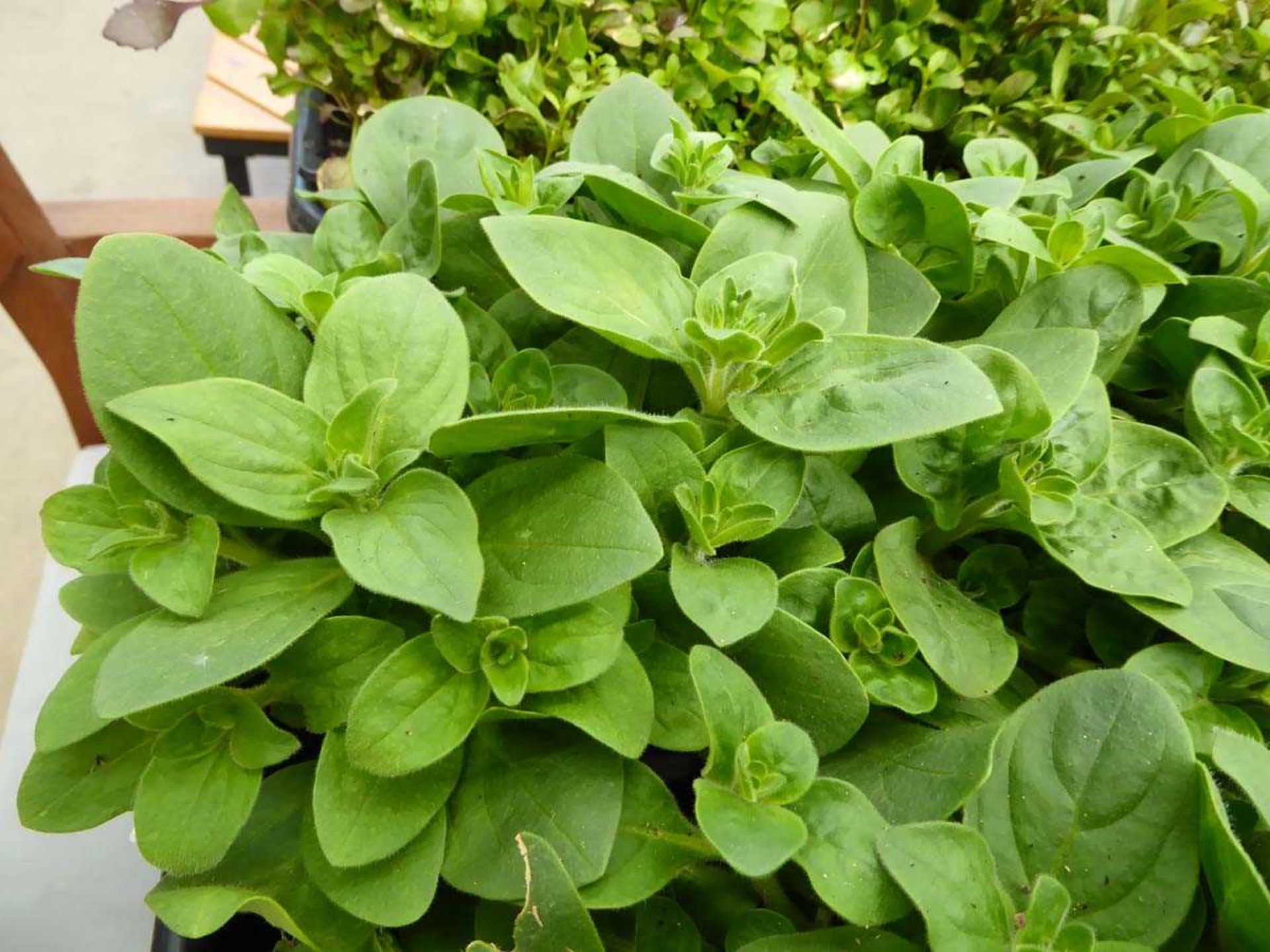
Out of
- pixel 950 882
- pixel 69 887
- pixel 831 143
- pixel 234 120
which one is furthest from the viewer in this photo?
pixel 234 120

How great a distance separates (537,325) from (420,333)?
0.45 feet

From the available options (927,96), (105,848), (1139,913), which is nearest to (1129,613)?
(1139,913)

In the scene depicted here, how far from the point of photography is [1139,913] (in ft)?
1.46

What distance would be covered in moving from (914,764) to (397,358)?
1.05 feet

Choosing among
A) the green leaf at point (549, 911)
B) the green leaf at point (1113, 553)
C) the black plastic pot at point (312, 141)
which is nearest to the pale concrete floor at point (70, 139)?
the black plastic pot at point (312, 141)

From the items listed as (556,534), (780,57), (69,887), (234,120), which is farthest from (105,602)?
(234,120)

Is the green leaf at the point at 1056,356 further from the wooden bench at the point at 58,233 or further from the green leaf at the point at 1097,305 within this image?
the wooden bench at the point at 58,233

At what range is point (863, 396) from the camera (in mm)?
488

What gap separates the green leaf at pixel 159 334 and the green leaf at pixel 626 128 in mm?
261

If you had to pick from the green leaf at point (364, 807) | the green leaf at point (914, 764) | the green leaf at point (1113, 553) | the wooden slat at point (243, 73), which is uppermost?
the green leaf at point (1113, 553)

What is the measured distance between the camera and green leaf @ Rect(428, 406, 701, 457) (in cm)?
43

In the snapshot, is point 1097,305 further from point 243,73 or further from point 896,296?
point 243,73

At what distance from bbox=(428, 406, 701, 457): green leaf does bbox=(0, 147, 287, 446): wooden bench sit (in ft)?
2.07

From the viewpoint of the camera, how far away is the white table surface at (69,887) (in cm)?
79
